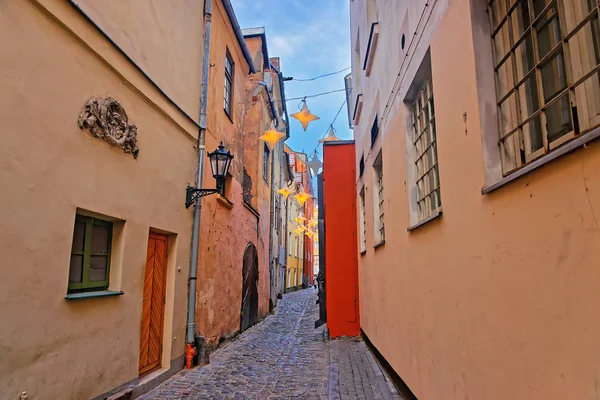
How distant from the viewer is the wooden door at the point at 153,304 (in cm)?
604

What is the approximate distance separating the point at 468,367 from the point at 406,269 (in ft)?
6.85

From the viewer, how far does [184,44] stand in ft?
23.7

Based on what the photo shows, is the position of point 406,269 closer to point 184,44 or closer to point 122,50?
point 122,50

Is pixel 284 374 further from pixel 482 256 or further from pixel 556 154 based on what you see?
pixel 556 154

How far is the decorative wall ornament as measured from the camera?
452 cm

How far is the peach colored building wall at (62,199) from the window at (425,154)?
3.51m

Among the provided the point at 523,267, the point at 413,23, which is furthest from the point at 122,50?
the point at 523,267

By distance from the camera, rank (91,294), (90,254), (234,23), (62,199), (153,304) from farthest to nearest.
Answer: (234,23) → (153,304) → (90,254) → (91,294) → (62,199)

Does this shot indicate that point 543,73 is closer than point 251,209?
Yes

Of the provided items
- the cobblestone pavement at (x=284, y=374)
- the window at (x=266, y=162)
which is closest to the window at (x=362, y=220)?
the cobblestone pavement at (x=284, y=374)

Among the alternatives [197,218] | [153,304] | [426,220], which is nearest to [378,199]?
[197,218]

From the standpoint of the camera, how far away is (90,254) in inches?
189

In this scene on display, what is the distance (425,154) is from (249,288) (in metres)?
9.03

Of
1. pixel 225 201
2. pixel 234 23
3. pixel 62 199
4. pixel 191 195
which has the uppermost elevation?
pixel 234 23
